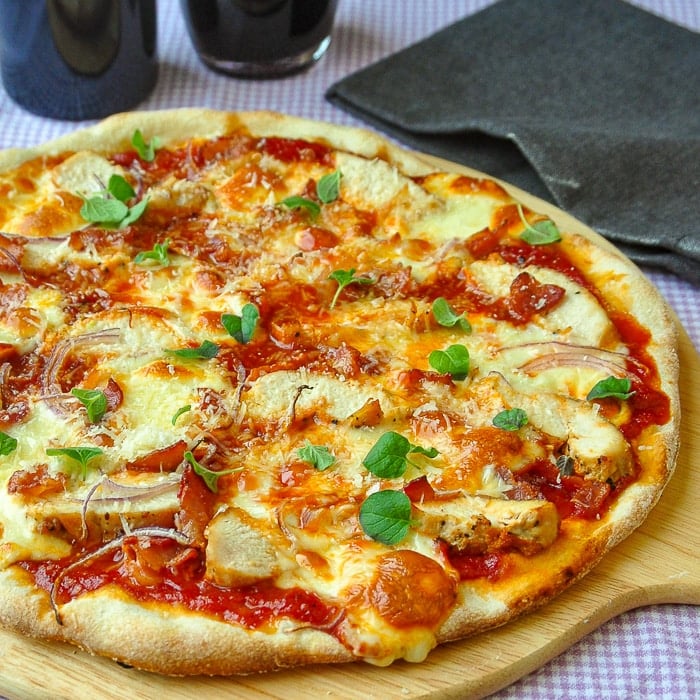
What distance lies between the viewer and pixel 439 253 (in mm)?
4336

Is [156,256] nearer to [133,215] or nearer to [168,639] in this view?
[133,215]

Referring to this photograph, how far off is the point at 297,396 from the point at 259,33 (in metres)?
2.69

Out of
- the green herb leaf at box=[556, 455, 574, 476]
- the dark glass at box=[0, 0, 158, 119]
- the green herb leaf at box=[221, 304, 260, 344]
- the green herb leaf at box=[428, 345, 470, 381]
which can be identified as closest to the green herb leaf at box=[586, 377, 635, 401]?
the green herb leaf at box=[556, 455, 574, 476]

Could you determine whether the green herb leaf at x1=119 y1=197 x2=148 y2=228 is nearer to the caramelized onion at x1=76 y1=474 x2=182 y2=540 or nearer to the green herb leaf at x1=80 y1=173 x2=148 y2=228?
the green herb leaf at x1=80 y1=173 x2=148 y2=228

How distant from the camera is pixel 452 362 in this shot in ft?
12.3

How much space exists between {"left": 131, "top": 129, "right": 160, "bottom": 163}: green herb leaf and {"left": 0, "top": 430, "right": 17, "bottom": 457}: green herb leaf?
171 centimetres

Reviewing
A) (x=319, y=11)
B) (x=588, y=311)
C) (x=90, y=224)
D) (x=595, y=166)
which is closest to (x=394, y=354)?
(x=588, y=311)

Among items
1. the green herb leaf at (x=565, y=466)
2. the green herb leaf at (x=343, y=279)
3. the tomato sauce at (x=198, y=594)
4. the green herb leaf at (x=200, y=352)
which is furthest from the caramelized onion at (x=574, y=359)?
the tomato sauce at (x=198, y=594)

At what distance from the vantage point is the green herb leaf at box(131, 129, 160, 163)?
15.5 feet

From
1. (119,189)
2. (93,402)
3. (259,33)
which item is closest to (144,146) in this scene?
(119,189)

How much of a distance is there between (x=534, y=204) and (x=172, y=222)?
5.18 feet

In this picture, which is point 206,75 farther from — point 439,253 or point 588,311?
point 588,311

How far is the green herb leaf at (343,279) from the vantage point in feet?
13.4

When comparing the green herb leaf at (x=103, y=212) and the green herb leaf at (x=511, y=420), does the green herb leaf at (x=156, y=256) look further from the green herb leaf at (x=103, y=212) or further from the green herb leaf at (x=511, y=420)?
the green herb leaf at (x=511, y=420)
